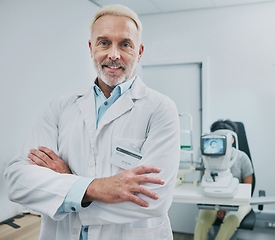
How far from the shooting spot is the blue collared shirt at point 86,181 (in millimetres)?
1008

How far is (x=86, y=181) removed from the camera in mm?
1022

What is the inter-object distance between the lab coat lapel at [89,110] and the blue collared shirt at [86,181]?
28mm

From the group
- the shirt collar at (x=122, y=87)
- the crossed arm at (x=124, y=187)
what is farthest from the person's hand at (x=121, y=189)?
the shirt collar at (x=122, y=87)

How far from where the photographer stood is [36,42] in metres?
2.62

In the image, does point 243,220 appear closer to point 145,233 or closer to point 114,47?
point 145,233

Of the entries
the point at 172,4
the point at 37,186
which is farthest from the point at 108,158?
the point at 172,4

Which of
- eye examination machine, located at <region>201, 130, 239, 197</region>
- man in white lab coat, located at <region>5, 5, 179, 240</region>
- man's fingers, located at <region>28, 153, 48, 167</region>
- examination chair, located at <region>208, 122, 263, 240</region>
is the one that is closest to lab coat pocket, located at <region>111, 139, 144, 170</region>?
man in white lab coat, located at <region>5, 5, 179, 240</region>

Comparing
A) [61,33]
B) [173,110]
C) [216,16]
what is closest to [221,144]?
[173,110]

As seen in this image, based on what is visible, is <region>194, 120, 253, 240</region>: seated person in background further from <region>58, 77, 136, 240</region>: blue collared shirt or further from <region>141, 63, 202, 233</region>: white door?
<region>58, 77, 136, 240</region>: blue collared shirt

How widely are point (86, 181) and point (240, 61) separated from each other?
10.2ft

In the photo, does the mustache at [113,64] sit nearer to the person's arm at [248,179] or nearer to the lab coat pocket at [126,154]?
the lab coat pocket at [126,154]

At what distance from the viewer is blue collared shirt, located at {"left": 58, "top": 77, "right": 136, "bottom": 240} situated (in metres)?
1.01

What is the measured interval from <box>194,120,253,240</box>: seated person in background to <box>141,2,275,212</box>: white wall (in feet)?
2.06

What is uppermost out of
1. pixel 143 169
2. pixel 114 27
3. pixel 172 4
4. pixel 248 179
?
pixel 172 4
